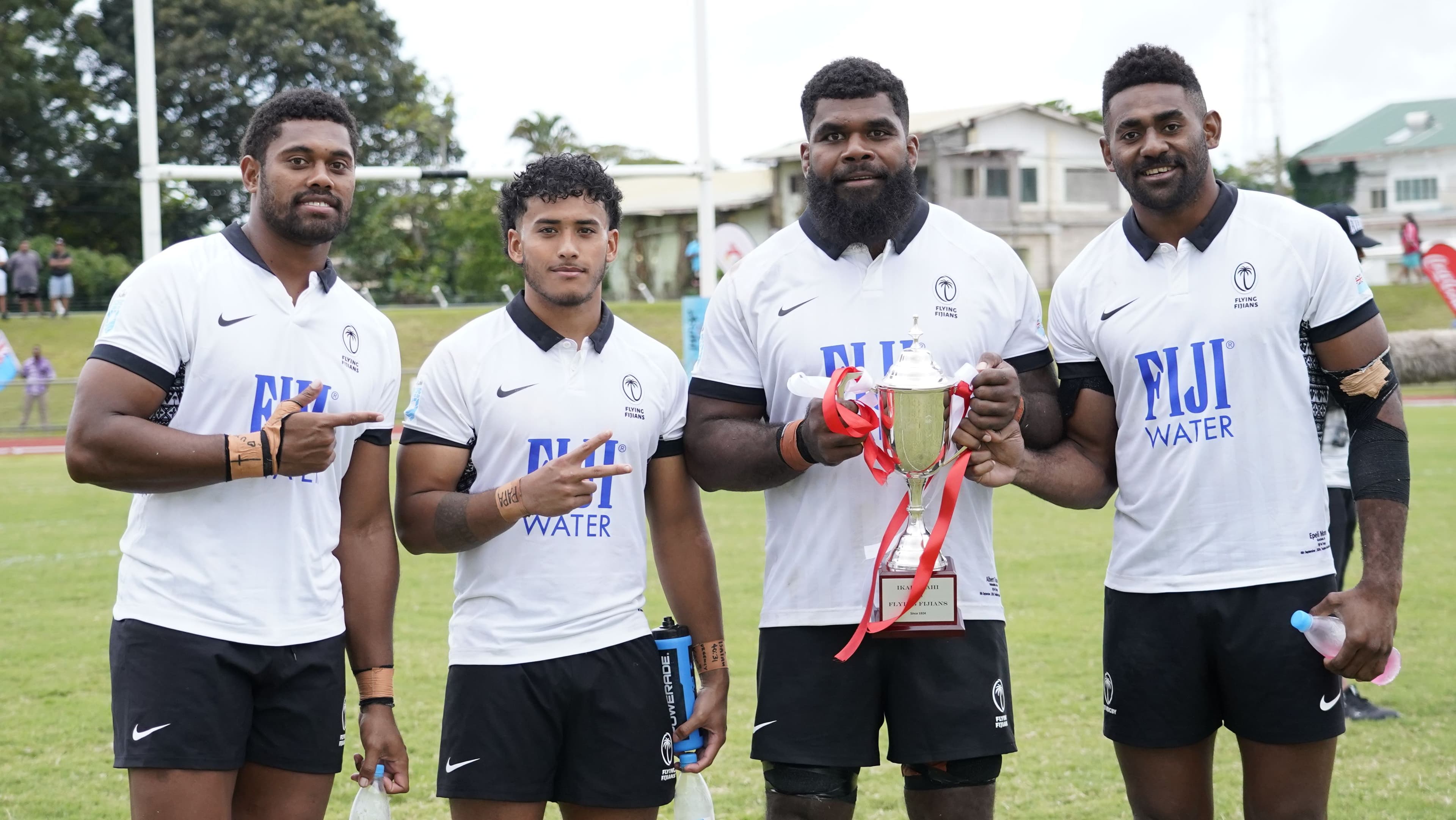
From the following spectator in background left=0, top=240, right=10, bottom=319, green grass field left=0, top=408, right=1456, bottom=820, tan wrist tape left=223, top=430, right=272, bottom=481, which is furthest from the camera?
spectator in background left=0, top=240, right=10, bottom=319

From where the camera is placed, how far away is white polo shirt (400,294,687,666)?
358cm

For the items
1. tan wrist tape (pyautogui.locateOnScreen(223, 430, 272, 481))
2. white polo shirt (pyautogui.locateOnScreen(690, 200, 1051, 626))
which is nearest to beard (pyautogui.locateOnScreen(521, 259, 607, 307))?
white polo shirt (pyautogui.locateOnScreen(690, 200, 1051, 626))

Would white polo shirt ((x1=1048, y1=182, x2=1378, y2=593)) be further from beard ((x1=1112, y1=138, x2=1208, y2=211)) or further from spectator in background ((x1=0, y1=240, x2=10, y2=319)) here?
spectator in background ((x1=0, y1=240, x2=10, y2=319))

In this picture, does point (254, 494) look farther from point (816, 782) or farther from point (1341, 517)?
point (1341, 517)

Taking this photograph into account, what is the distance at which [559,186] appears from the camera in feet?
12.2

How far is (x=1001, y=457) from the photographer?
12.1ft

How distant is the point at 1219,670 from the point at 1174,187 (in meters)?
1.32

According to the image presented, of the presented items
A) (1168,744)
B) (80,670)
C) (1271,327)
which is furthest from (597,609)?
(80,670)

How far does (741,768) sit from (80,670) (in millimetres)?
3934

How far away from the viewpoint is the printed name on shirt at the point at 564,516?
11.9ft

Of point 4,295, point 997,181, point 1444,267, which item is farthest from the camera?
point 997,181

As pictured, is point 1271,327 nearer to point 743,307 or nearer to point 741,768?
point 743,307

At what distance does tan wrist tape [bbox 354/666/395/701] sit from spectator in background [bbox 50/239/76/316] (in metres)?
30.8

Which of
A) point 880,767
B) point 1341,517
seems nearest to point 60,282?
point 880,767
